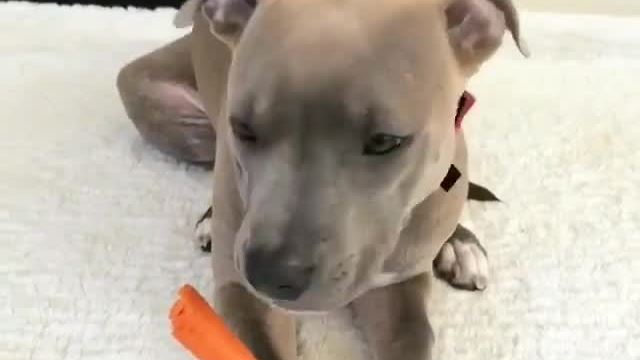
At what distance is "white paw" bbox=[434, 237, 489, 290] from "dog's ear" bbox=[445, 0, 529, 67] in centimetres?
40

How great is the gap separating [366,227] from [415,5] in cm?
27

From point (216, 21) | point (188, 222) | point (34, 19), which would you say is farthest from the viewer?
point (34, 19)

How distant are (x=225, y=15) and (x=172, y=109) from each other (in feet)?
1.94

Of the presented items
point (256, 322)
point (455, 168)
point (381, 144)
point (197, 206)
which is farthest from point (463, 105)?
point (197, 206)

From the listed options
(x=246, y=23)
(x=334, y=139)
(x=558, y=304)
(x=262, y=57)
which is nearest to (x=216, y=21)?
(x=246, y=23)

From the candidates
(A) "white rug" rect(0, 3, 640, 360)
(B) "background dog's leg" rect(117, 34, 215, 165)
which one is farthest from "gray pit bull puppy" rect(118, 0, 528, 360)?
(B) "background dog's leg" rect(117, 34, 215, 165)

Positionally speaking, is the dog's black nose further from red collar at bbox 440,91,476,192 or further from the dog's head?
red collar at bbox 440,91,476,192

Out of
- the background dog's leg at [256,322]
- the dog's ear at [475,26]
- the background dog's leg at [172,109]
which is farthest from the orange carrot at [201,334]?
the background dog's leg at [172,109]

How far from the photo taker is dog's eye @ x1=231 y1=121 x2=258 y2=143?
1.33 meters

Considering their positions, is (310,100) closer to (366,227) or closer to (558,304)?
(366,227)

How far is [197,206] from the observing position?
1.93 metres

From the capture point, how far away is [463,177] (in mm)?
1666

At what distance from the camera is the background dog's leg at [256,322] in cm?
154

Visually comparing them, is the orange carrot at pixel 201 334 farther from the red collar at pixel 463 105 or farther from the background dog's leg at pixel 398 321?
the red collar at pixel 463 105
